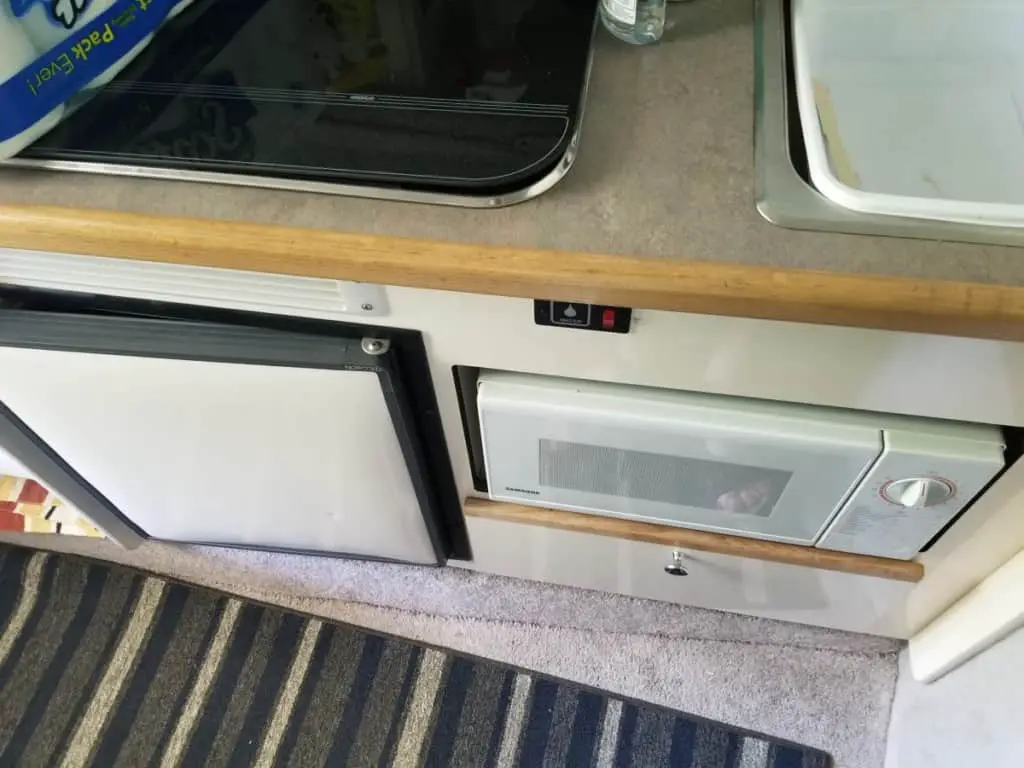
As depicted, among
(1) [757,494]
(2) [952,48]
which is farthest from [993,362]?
(2) [952,48]

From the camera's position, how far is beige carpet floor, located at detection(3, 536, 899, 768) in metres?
1.20

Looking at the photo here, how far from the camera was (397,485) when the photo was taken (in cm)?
98

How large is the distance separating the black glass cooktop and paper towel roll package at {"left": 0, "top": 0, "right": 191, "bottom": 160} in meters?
0.02

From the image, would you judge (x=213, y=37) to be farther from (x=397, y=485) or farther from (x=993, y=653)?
(x=993, y=653)

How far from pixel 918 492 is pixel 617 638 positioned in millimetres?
642

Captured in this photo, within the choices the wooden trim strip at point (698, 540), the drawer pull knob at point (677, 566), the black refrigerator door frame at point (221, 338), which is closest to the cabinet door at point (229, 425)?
the black refrigerator door frame at point (221, 338)

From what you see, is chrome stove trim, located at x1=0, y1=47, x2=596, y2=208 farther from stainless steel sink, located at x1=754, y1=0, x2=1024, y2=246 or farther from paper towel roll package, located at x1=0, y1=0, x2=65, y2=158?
stainless steel sink, located at x1=754, y1=0, x2=1024, y2=246

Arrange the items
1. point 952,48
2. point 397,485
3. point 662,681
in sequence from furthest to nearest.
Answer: point 662,681
point 397,485
point 952,48

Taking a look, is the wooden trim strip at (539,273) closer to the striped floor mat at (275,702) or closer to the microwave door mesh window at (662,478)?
the microwave door mesh window at (662,478)

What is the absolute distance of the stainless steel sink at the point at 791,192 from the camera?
1.93ft

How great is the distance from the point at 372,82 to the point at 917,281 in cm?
49

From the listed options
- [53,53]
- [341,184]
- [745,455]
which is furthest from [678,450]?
[53,53]

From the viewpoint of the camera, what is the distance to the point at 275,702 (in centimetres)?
A: 124

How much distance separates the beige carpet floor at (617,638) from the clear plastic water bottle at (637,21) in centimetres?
87
